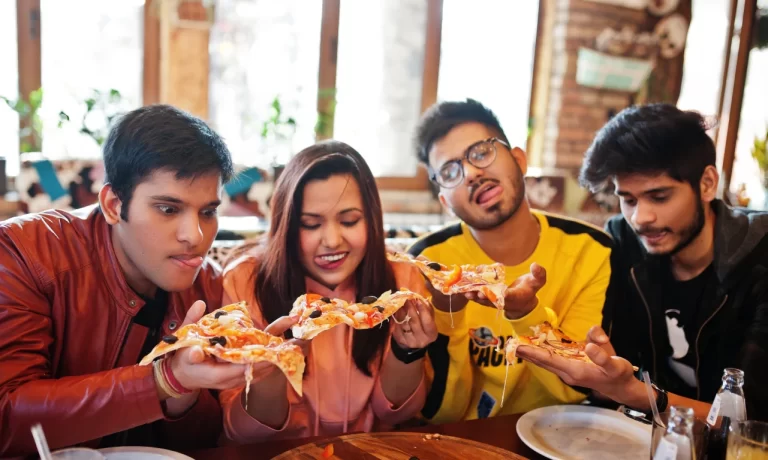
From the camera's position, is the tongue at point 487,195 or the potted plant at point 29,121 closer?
the tongue at point 487,195

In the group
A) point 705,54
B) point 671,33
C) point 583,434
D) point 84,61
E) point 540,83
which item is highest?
point 671,33

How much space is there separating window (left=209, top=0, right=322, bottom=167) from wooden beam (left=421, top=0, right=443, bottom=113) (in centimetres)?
94

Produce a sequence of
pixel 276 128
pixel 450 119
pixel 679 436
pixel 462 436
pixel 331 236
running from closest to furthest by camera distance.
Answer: pixel 679 436 < pixel 462 436 < pixel 331 236 < pixel 450 119 < pixel 276 128

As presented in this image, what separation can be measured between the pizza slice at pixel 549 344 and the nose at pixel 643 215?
0.65 m

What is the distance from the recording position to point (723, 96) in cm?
644

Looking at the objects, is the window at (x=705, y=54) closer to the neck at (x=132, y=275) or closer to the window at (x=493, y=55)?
the window at (x=493, y=55)

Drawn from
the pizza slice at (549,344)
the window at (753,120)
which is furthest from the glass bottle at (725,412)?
the window at (753,120)

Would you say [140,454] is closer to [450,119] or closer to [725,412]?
[725,412]

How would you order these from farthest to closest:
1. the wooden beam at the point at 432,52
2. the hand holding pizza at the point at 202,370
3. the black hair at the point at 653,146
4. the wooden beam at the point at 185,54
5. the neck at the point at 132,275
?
the wooden beam at the point at 432,52 < the wooden beam at the point at 185,54 < the black hair at the point at 653,146 < the neck at the point at 132,275 < the hand holding pizza at the point at 202,370

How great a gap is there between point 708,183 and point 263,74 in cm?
357

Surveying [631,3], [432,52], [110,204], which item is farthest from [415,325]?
[631,3]

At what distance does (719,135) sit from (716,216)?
469cm

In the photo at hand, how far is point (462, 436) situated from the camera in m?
1.68

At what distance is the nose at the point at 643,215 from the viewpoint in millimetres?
2285
